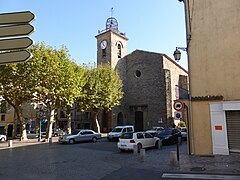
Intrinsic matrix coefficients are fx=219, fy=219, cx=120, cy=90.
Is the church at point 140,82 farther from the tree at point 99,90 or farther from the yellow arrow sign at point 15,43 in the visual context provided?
the yellow arrow sign at point 15,43

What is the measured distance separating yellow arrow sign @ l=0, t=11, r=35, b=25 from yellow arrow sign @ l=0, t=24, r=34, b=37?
0.05m

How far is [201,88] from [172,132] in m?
8.11

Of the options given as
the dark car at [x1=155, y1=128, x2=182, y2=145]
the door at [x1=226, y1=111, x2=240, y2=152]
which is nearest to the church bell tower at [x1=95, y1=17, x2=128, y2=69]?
the dark car at [x1=155, y1=128, x2=182, y2=145]

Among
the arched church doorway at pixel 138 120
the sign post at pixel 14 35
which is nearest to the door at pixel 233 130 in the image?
the sign post at pixel 14 35

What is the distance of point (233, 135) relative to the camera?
11898 mm

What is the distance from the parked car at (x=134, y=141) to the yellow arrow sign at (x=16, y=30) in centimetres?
1380

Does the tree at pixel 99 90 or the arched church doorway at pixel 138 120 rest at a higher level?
the tree at pixel 99 90

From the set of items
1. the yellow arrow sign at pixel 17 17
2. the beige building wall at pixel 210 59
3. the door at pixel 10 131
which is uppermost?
the beige building wall at pixel 210 59

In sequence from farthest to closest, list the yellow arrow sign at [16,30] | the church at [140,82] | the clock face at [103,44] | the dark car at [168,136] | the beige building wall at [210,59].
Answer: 1. the clock face at [103,44]
2. the church at [140,82]
3. the dark car at [168,136]
4. the beige building wall at [210,59]
5. the yellow arrow sign at [16,30]

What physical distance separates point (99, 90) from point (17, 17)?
28664mm

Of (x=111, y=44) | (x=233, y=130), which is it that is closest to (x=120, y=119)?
(x=111, y=44)

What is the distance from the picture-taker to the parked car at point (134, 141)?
A: 15.4 metres

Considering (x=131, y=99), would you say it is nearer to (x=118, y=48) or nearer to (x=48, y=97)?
(x=118, y=48)

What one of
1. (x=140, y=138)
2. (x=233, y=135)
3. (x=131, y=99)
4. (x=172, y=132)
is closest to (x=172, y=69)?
(x=131, y=99)
